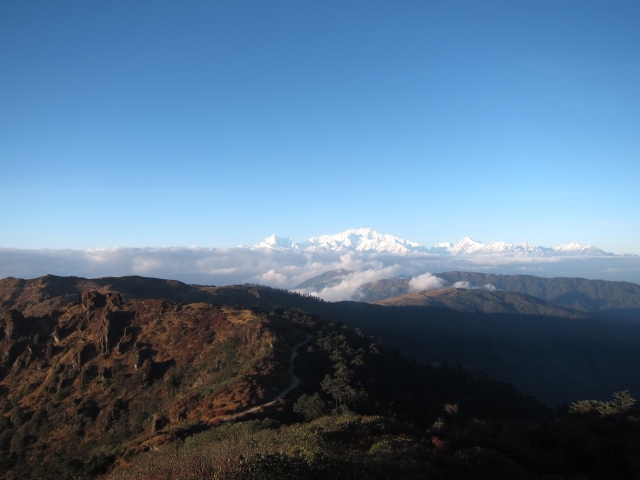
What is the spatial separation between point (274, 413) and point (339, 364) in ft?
64.6

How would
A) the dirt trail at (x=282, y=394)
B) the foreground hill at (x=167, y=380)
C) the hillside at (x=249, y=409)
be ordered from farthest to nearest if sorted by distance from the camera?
the foreground hill at (x=167, y=380)
the dirt trail at (x=282, y=394)
the hillside at (x=249, y=409)

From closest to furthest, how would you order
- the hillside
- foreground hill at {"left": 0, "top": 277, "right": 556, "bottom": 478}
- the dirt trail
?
the hillside < the dirt trail < foreground hill at {"left": 0, "top": 277, "right": 556, "bottom": 478}

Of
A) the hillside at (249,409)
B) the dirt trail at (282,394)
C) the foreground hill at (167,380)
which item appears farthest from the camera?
the foreground hill at (167,380)

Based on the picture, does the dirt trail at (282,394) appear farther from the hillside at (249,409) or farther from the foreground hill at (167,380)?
the hillside at (249,409)

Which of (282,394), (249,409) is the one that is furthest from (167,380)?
(249,409)

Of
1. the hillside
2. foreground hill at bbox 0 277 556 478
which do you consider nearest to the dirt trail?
foreground hill at bbox 0 277 556 478

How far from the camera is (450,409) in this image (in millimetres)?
55062

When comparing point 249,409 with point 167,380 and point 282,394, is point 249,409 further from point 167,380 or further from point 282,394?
point 167,380

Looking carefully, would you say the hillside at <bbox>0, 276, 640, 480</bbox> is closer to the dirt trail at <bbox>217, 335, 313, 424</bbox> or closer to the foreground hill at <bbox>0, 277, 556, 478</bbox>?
the foreground hill at <bbox>0, 277, 556, 478</bbox>

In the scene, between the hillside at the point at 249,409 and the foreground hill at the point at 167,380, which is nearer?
the hillside at the point at 249,409

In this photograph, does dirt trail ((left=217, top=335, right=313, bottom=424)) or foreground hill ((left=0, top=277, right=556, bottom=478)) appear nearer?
dirt trail ((left=217, top=335, right=313, bottom=424))

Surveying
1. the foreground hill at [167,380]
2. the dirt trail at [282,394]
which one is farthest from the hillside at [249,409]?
the dirt trail at [282,394]

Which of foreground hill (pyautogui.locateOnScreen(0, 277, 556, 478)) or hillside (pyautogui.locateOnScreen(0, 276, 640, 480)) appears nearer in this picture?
hillside (pyautogui.locateOnScreen(0, 276, 640, 480))

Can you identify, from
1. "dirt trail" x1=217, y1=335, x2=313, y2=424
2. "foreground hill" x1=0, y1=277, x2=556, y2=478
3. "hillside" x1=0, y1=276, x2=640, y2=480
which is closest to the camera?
"hillside" x1=0, y1=276, x2=640, y2=480
